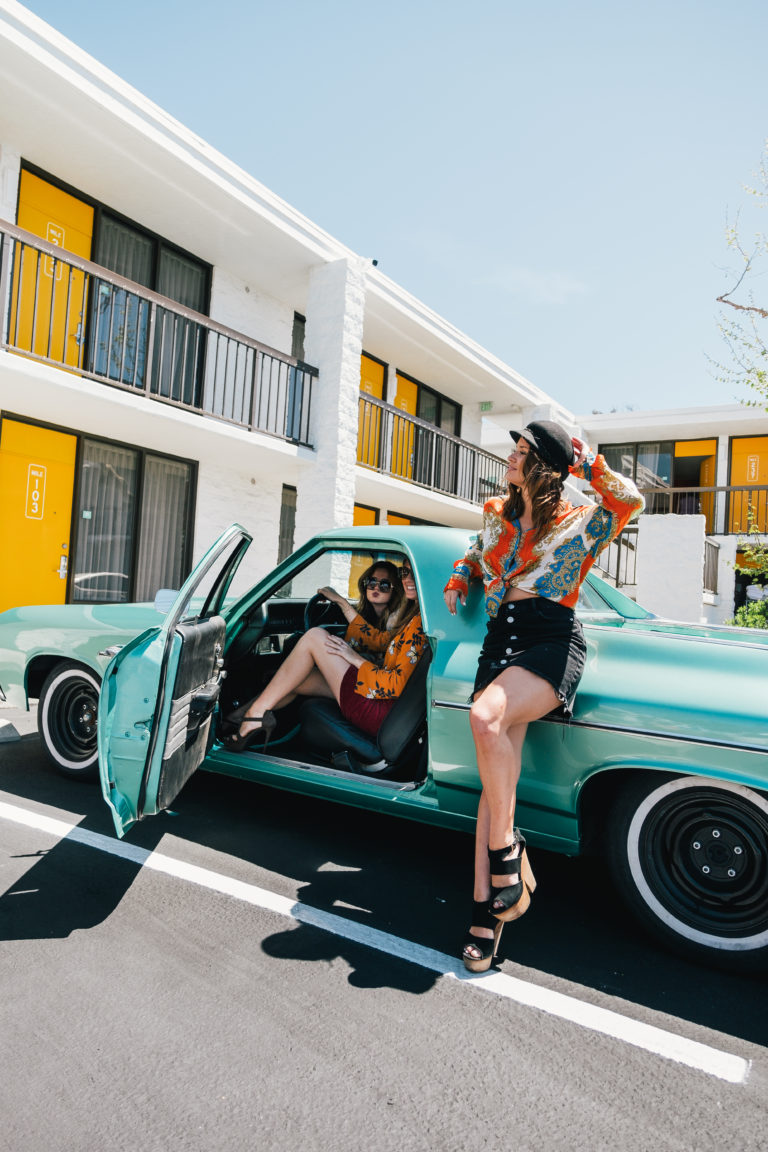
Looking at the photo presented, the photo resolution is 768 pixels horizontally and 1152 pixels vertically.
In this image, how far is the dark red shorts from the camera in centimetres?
364

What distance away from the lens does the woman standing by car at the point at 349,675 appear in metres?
Result: 3.57

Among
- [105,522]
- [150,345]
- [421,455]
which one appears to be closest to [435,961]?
[150,345]

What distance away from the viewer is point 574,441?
9.21 ft

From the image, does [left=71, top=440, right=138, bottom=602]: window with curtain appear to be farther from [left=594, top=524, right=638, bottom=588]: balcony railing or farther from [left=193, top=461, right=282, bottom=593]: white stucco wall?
[left=594, top=524, right=638, bottom=588]: balcony railing

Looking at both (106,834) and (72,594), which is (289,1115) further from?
(72,594)

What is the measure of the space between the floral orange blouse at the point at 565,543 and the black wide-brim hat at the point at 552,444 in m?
0.07

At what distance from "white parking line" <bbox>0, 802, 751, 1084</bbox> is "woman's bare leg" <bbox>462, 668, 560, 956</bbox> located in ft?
0.59

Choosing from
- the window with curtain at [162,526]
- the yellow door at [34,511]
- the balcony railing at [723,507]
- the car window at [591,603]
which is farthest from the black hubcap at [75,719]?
the balcony railing at [723,507]

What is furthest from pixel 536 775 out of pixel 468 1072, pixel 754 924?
pixel 468 1072

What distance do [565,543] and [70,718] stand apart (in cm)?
294

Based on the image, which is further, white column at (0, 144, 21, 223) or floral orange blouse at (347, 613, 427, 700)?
white column at (0, 144, 21, 223)

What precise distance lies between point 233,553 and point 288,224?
23.3 ft

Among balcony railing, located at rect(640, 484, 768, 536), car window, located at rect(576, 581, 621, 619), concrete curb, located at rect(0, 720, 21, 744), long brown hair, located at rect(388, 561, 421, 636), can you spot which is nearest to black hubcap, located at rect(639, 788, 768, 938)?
Result: car window, located at rect(576, 581, 621, 619)

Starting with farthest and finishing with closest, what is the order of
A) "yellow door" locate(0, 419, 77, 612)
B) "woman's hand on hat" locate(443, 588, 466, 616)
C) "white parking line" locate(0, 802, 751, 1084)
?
"yellow door" locate(0, 419, 77, 612) < "woman's hand on hat" locate(443, 588, 466, 616) < "white parking line" locate(0, 802, 751, 1084)
